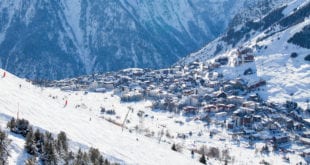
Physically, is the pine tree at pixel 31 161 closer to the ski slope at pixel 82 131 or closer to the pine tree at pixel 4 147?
the pine tree at pixel 4 147

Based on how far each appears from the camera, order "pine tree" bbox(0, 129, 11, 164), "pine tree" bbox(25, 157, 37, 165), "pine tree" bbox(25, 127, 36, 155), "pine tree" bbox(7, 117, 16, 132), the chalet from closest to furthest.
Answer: "pine tree" bbox(0, 129, 11, 164)
"pine tree" bbox(25, 157, 37, 165)
"pine tree" bbox(25, 127, 36, 155)
"pine tree" bbox(7, 117, 16, 132)
the chalet

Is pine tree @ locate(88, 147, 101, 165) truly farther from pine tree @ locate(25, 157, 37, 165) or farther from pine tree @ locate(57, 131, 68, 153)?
pine tree @ locate(25, 157, 37, 165)

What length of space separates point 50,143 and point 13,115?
9337 millimetres

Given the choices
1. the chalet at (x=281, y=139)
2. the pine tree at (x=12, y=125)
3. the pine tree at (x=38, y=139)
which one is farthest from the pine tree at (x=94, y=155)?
the chalet at (x=281, y=139)

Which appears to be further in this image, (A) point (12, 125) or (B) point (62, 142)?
(B) point (62, 142)

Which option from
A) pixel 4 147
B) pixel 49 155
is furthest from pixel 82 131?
pixel 4 147

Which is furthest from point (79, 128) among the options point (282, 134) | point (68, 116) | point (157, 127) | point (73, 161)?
point (282, 134)

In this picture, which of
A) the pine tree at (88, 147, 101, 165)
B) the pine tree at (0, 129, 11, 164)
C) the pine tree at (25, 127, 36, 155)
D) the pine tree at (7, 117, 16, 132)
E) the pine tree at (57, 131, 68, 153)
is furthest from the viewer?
the pine tree at (88, 147, 101, 165)

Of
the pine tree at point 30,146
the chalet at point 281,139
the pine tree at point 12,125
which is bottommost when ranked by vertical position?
the chalet at point 281,139

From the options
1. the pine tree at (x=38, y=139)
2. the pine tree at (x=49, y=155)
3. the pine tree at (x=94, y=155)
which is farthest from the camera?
the pine tree at (x=94, y=155)

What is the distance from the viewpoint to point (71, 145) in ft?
205

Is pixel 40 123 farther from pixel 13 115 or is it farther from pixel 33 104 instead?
pixel 33 104

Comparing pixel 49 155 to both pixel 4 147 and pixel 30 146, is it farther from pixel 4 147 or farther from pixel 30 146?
pixel 4 147

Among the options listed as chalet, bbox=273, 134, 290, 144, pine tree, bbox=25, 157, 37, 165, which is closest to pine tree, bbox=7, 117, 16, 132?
pine tree, bbox=25, 157, 37, 165
